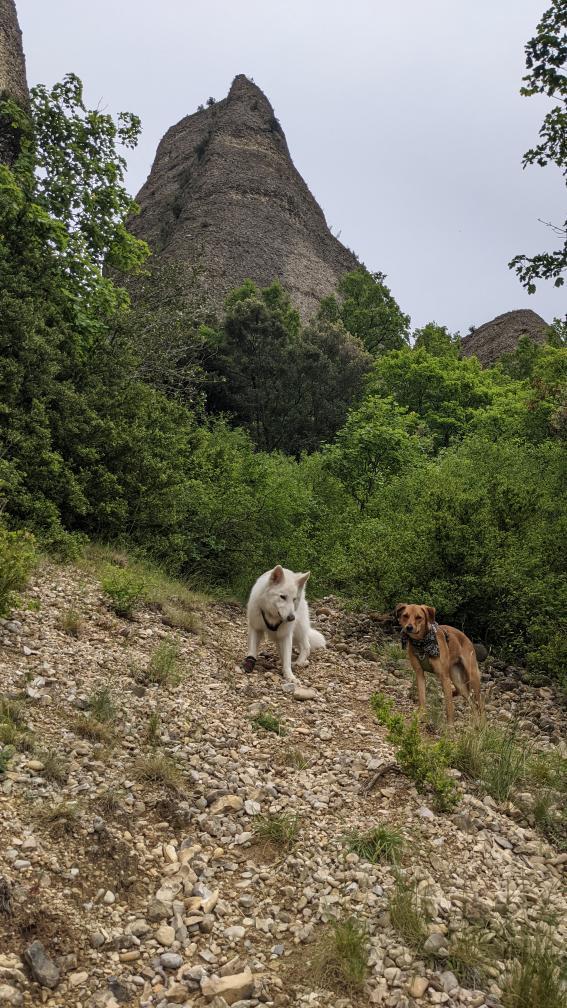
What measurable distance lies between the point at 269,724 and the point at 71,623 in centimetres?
262

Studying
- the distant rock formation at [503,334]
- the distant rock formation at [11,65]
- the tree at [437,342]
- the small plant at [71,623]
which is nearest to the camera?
the small plant at [71,623]

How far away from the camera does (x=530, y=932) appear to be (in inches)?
150

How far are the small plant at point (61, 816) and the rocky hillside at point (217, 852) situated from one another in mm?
14

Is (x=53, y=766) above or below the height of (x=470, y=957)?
below

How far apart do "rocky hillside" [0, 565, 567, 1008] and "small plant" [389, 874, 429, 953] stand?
0.05 ft

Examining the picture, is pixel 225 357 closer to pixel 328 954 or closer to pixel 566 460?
pixel 566 460

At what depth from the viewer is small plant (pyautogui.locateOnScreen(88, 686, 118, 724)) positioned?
18.4 feet

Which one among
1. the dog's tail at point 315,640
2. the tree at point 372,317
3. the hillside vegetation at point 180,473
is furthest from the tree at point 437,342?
the dog's tail at point 315,640

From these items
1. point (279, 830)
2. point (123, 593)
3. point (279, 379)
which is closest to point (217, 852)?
point (279, 830)

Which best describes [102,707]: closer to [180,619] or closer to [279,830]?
[279,830]

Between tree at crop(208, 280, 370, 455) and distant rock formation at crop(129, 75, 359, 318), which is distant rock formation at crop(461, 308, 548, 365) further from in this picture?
tree at crop(208, 280, 370, 455)

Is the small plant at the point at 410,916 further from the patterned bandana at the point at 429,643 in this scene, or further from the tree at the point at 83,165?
the tree at the point at 83,165

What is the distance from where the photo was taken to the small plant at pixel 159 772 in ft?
16.3

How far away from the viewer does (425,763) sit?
5.37 meters
